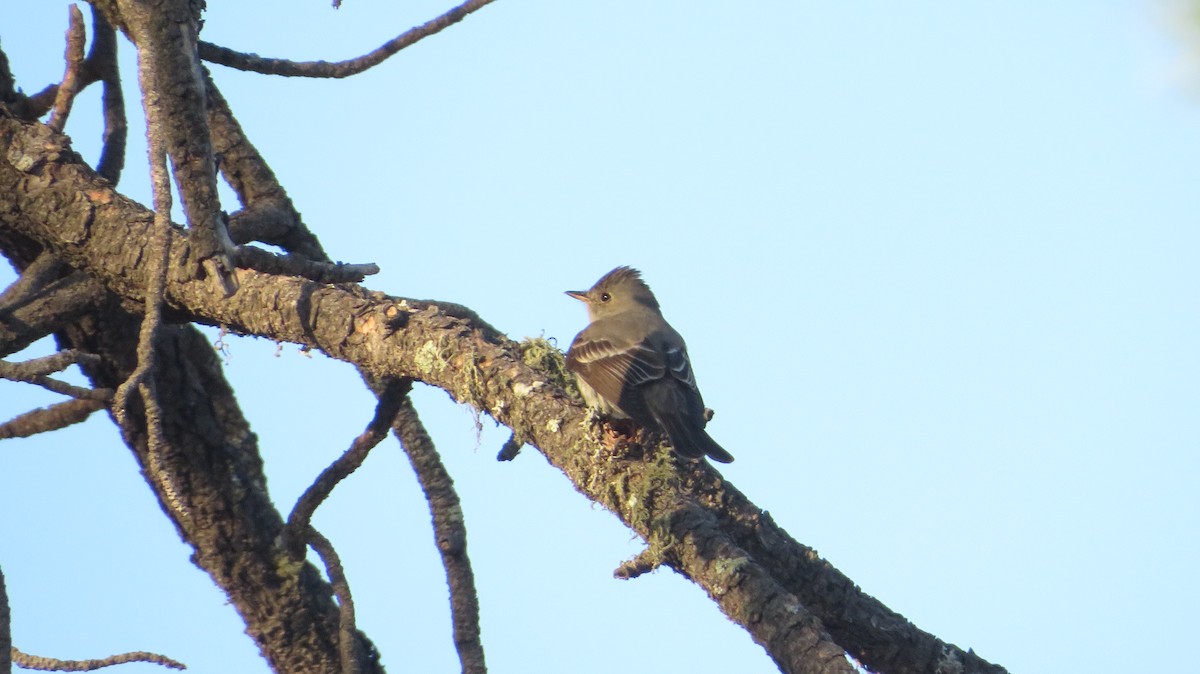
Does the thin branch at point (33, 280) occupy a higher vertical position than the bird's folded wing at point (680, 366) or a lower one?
lower

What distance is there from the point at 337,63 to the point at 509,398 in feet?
5.26

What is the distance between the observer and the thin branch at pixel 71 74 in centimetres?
501

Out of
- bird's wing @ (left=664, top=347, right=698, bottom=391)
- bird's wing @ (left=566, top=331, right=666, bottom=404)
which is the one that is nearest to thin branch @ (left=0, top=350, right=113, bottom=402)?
bird's wing @ (left=566, top=331, right=666, bottom=404)

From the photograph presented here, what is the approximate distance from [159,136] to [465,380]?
121 centimetres

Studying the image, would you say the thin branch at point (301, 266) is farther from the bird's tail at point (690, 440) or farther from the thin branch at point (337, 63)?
the bird's tail at point (690, 440)

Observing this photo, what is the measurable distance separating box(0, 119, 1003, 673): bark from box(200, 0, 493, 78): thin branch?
675 mm

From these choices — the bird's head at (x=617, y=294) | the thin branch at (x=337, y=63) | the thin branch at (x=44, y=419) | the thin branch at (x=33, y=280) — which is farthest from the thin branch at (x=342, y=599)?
the bird's head at (x=617, y=294)

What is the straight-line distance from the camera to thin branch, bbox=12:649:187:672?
4480 millimetres

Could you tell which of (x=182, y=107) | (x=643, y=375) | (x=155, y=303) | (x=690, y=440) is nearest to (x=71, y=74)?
(x=182, y=107)

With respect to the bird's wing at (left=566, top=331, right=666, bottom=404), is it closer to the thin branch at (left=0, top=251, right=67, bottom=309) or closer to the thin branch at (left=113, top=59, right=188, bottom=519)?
the thin branch at (left=0, top=251, right=67, bottom=309)

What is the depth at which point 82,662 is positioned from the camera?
473 cm

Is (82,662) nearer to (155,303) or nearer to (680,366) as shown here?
(155,303)

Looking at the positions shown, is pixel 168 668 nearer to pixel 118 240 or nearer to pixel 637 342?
pixel 118 240

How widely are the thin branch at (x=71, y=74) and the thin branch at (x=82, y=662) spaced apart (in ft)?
6.52
